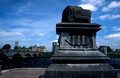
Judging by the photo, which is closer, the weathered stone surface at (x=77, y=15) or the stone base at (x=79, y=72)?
the stone base at (x=79, y=72)

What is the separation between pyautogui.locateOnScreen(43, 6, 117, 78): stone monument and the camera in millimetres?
3436

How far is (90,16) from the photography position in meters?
4.57

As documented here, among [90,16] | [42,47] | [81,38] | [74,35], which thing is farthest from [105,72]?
[42,47]

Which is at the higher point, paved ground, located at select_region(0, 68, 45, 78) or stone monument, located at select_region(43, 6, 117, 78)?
stone monument, located at select_region(43, 6, 117, 78)

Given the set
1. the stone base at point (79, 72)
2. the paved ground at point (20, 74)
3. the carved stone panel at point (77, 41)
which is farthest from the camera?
the paved ground at point (20, 74)

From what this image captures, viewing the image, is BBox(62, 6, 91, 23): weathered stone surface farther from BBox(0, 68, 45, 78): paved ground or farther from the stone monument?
BBox(0, 68, 45, 78): paved ground

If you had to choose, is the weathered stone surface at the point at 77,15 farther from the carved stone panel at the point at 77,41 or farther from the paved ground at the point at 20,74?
the paved ground at the point at 20,74

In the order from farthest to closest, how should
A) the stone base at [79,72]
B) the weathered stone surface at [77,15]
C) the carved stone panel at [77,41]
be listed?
the weathered stone surface at [77,15] → the carved stone panel at [77,41] → the stone base at [79,72]

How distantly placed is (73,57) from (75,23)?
1.50 meters

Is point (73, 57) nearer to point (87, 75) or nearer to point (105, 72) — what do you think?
point (87, 75)

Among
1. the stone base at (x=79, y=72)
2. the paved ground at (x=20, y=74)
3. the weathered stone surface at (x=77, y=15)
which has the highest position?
the weathered stone surface at (x=77, y=15)

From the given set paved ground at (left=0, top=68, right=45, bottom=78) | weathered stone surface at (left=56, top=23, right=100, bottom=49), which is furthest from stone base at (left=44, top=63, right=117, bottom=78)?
paved ground at (left=0, top=68, right=45, bottom=78)

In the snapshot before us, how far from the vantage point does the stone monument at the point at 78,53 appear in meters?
3.44

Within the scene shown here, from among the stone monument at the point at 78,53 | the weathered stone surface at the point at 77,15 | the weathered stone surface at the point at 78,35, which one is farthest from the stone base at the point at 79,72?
the weathered stone surface at the point at 77,15
